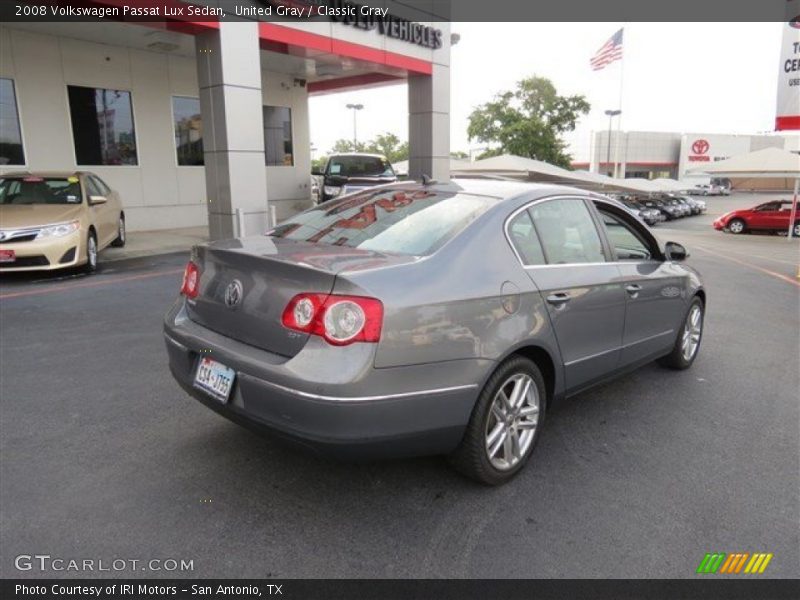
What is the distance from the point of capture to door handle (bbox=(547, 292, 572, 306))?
3246mm

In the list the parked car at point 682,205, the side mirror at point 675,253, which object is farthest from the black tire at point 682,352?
the parked car at point 682,205

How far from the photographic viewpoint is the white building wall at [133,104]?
40.8 feet

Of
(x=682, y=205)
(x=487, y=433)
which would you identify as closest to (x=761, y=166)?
(x=682, y=205)

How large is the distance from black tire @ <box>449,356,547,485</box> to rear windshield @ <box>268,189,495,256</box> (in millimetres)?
723

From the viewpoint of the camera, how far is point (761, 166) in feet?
90.3

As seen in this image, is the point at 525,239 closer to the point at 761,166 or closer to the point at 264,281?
the point at 264,281

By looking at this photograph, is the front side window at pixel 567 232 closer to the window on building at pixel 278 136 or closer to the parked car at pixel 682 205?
the window on building at pixel 278 136

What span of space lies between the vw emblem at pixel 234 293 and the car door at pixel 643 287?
7.82 feet

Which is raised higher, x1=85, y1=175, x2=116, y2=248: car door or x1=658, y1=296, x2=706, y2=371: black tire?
x1=85, y1=175, x2=116, y2=248: car door

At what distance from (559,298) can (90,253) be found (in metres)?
7.80

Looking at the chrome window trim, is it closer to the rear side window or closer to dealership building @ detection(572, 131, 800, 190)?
the rear side window

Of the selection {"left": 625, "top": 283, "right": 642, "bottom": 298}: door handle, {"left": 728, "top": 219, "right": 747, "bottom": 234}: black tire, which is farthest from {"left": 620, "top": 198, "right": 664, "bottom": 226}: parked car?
{"left": 625, "top": 283, "right": 642, "bottom": 298}: door handle
